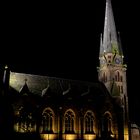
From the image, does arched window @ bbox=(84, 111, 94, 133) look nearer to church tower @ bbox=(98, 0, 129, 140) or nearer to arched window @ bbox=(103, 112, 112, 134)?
arched window @ bbox=(103, 112, 112, 134)

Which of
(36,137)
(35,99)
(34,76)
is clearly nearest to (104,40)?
(34,76)

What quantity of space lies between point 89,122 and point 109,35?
24149mm

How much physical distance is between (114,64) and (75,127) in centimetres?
2013

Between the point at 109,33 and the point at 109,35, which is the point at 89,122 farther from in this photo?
the point at 109,33

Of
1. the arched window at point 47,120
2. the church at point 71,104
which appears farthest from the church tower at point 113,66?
the arched window at point 47,120

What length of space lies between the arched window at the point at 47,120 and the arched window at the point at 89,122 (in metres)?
8.10

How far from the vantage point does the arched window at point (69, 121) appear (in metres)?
60.9

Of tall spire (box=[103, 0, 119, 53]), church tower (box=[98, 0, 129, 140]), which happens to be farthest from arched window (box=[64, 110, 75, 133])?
tall spire (box=[103, 0, 119, 53])

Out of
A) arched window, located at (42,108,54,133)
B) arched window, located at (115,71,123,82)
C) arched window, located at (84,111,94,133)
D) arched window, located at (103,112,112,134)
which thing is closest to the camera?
arched window, located at (42,108,54,133)

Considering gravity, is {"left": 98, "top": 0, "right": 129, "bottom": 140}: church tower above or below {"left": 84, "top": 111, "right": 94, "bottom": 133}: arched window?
above

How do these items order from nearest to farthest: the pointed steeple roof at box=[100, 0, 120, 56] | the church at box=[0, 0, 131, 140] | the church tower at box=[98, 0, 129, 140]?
1. the church at box=[0, 0, 131, 140]
2. the church tower at box=[98, 0, 129, 140]
3. the pointed steeple roof at box=[100, 0, 120, 56]

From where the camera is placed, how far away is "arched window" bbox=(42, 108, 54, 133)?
58388mm

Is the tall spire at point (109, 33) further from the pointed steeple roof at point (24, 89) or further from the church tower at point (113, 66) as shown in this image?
the pointed steeple roof at point (24, 89)

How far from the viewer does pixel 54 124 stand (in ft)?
194
